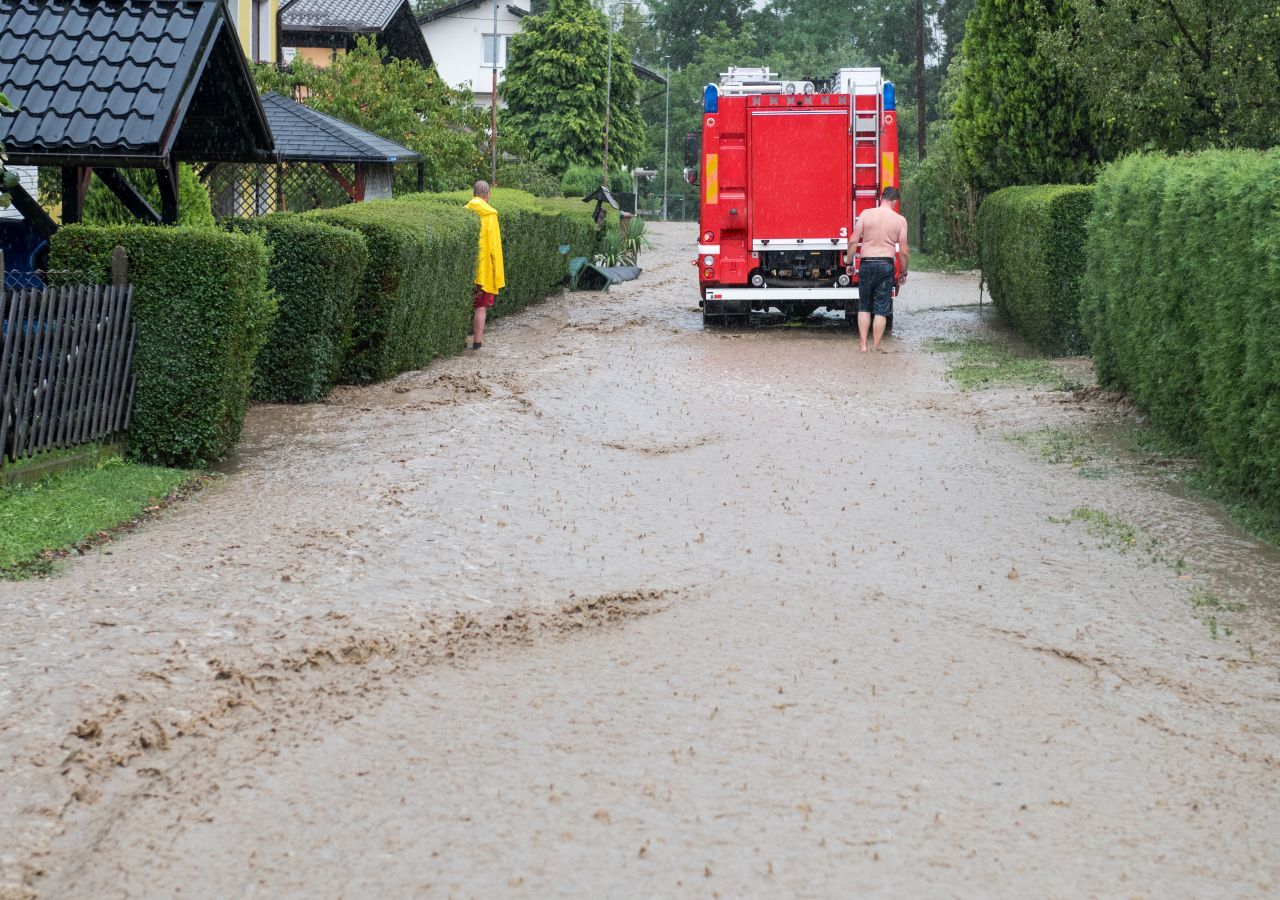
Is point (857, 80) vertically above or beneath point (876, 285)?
above

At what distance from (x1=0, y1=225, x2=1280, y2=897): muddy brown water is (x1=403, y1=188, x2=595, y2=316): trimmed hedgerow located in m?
10.0

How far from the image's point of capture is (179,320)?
10203mm

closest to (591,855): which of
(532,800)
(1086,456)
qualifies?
(532,800)

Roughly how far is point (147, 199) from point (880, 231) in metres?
7.77

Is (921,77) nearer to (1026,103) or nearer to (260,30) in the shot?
(260,30)

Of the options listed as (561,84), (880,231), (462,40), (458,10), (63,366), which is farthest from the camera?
(462,40)

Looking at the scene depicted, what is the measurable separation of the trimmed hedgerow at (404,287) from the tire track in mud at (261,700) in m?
7.55

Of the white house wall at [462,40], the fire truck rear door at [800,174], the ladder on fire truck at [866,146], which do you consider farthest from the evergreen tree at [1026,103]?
the white house wall at [462,40]

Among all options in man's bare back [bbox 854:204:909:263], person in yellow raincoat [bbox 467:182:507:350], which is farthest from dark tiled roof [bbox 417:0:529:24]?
man's bare back [bbox 854:204:909:263]

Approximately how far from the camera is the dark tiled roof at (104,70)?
1093 centimetres

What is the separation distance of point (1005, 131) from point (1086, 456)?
1228 cm

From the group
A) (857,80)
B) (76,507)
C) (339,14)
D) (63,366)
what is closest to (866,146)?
(857,80)

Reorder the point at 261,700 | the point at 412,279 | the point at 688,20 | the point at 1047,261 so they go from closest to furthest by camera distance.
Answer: the point at 261,700 < the point at 412,279 < the point at 1047,261 < the point at 688,20

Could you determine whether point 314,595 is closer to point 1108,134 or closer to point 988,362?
point 988,362
